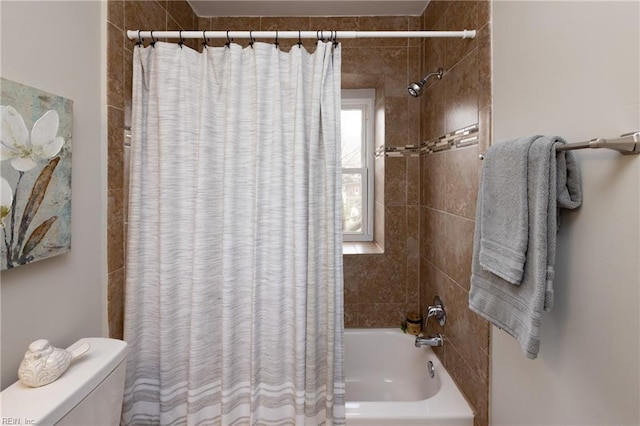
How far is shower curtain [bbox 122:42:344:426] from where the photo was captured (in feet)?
4.05

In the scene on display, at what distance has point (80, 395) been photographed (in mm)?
863

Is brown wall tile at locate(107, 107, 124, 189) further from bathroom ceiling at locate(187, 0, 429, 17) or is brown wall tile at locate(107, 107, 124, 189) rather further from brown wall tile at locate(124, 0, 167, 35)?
bathroom ceiling at locate(187, 0, 429, 17)

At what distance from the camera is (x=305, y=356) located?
126cm

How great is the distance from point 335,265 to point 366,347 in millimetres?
1192

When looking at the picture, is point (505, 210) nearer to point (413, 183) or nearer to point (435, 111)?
point (435, 111)

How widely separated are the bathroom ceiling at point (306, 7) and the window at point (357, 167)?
613 mm

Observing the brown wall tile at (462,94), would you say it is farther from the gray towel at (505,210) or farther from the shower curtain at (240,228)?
the shower curtain at (240,228)

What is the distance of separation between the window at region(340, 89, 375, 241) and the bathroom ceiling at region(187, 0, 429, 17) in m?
0.61

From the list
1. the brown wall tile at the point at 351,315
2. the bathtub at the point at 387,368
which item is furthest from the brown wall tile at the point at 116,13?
the bathtub at the point at 387,368

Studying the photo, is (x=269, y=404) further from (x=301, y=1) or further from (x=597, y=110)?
(x=301, y=1)

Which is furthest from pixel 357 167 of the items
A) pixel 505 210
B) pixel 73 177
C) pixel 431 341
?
pixel 73 177

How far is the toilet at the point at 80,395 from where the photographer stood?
772 mm

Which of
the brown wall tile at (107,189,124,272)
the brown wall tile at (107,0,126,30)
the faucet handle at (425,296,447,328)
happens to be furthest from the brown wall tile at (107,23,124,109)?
the faucet handle at (425,296,447,328)

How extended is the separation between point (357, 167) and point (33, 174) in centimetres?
199
